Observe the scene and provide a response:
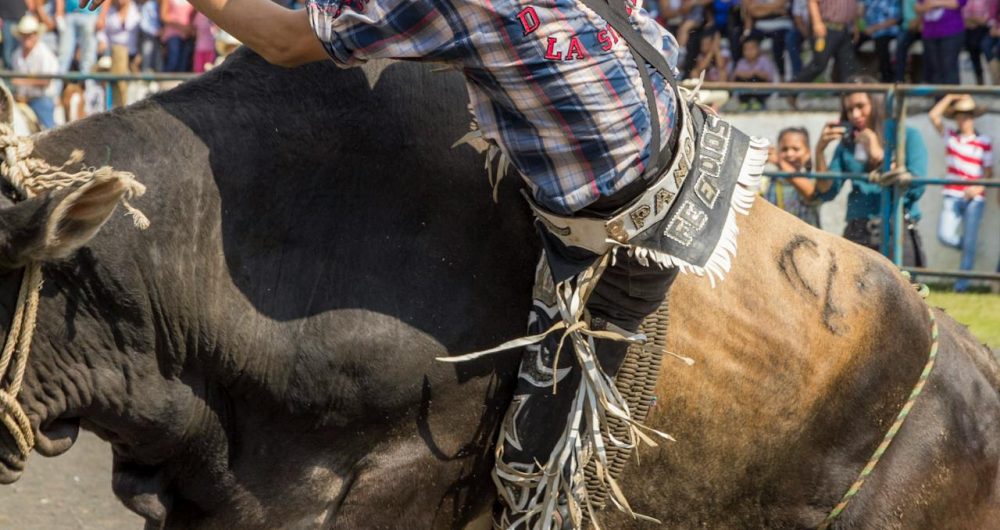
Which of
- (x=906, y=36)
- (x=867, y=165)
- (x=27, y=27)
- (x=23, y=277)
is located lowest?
(x=27, y=27)

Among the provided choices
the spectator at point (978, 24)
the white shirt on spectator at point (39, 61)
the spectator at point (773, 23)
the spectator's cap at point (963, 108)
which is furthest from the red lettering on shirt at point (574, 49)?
the white shirt on spectator at point (39, 61)

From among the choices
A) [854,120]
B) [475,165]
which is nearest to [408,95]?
[475,165]

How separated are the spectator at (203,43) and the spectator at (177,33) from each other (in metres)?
0.35

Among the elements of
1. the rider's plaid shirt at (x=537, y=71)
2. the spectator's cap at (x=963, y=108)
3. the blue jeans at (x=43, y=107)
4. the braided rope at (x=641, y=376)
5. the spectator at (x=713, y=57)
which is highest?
the rider's plaid shirt at (x=537, y=71)

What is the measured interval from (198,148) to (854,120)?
618cm

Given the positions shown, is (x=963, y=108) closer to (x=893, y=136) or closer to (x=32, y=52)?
(x=893, y=136)

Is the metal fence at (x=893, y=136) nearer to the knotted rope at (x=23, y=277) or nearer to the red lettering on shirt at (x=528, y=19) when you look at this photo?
the red lettering on shirt at (x=528, y=19)

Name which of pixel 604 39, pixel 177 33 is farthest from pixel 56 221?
pixel 177 33

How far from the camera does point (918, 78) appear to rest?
10.9m

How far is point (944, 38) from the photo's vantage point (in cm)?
1051

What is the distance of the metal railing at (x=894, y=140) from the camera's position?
7.85 m

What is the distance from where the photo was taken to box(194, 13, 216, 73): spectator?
→ 13.9 metres

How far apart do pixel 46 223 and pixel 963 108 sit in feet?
22.4

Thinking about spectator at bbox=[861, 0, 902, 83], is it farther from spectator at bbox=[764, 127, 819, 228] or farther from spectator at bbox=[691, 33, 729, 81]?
spectator at bbox=[764, 127, 819, 228]
